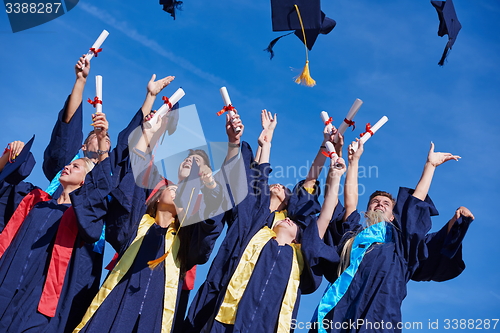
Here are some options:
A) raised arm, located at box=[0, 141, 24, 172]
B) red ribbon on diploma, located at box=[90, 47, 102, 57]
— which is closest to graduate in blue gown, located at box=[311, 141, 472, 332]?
red ribbon on diploma, located at box=[90, 47, 102, 57]

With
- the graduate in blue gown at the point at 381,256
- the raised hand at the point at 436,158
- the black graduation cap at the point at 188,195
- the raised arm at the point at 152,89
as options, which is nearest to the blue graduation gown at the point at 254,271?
the graduate in blue gown at the point at 381,256

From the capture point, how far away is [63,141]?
5902 mm

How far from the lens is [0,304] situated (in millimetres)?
4949

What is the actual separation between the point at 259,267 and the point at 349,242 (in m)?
0.84

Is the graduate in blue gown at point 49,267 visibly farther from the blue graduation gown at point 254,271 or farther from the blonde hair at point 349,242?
the blonde hair at point 349,242

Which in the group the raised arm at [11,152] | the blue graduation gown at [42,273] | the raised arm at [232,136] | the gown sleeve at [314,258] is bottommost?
the blue graduation gown at [42,273]

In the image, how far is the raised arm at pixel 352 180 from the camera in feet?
19.0

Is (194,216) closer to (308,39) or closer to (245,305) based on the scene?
(245,305)

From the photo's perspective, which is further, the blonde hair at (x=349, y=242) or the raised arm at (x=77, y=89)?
the raised arm at (x=77, y=89)

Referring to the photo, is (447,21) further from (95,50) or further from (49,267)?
(49,267)

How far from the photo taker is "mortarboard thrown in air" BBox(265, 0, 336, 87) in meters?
6.46

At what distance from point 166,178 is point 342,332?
82.6 inches

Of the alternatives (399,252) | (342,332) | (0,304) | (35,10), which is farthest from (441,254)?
(35,10)

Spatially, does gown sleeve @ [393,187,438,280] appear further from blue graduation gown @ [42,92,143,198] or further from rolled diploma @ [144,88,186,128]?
blue graduation gown @ [42,92,143,198]
